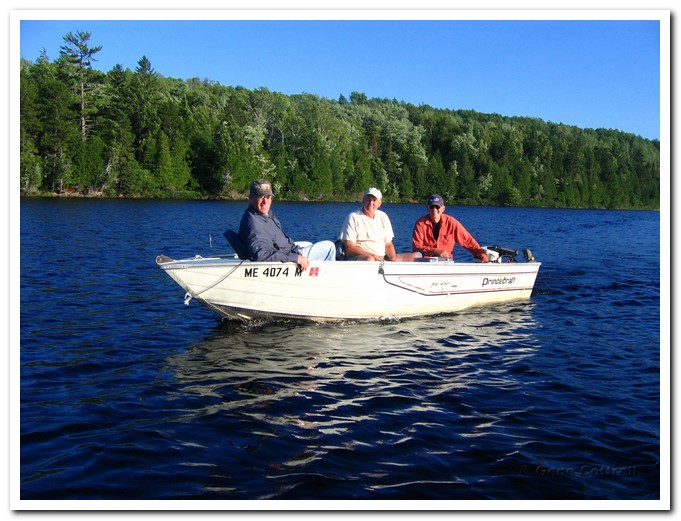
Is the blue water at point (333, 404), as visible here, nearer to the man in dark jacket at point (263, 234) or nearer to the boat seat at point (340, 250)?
the boat seat at point (340, 250)

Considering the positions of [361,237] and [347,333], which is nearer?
[347,333]

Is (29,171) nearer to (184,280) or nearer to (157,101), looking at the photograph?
(157,101)

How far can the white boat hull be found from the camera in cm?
969

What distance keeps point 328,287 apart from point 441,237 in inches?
125

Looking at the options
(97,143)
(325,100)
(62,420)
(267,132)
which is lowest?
(62,420)

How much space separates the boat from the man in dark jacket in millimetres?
142

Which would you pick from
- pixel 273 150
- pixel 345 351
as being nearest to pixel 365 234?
pixel 345 351

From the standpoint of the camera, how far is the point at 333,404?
700 cm

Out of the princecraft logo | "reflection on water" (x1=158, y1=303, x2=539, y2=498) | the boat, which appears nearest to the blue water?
"reflection on water" (x1=158, y1=303, x2=539, y2=498)

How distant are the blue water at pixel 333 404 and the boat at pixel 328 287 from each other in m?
0.27

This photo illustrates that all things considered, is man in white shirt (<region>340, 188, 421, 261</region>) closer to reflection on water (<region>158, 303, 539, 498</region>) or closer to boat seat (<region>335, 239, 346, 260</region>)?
boat seat (<region>335, 239, 346, 260</region>)

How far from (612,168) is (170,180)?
85.5 metres

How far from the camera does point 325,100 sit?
138 m

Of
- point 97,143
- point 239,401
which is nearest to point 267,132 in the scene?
point 97,143
